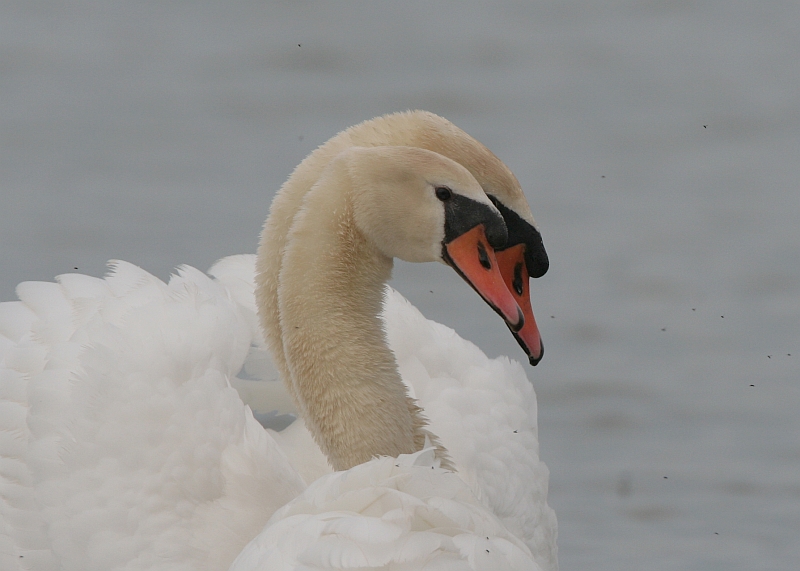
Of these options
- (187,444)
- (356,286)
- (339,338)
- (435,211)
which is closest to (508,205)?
(435,211)

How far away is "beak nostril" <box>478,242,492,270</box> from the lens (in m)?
4.08

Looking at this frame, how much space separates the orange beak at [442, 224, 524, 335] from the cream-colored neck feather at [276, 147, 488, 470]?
6 centimetres

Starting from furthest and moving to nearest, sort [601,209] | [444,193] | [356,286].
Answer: [601,209] < [356,286] < [444,193]

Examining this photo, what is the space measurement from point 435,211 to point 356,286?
0.35 m

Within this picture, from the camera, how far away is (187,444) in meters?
4.35

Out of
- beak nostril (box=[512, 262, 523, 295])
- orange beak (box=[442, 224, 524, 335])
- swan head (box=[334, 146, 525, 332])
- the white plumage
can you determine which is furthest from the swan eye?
the white plumage

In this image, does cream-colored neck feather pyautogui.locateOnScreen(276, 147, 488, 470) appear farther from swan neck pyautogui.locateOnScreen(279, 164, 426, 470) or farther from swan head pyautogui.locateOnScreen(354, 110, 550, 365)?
swan head pyautogui.locateOnScreen(354, 110, 550, 365)

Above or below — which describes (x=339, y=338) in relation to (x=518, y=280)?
below

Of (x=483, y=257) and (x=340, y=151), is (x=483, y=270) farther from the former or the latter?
(x=340, y=151)

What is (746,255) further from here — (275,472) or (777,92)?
(275,472)

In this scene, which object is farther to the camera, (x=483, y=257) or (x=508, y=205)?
(x=508, y=205)

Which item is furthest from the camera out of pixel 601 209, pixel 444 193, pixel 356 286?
pixel 601 209

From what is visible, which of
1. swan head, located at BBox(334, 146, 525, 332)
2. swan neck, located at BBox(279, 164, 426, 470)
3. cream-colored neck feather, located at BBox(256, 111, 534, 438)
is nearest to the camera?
swan head, located at BBox(334, 146, 525, 332)

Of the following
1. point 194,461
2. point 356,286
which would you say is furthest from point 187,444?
point 356,286
